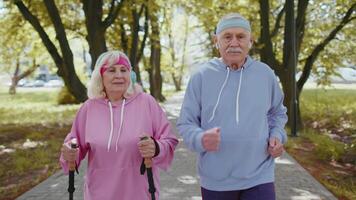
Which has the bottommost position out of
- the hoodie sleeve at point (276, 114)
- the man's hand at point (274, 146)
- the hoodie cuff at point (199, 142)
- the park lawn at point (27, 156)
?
the park lawn at point (27, 156)

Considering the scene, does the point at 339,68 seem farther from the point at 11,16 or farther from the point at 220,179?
the point at 220,179

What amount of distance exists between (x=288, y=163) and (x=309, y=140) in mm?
4011

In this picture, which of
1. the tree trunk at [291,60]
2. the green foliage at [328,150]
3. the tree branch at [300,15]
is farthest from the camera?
the tree branch at [300,15]

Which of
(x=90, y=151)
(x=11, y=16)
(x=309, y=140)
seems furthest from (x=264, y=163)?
(x=11, y=16)

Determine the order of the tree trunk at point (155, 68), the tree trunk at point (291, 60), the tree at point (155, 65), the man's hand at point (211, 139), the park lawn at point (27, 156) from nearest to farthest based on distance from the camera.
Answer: the man's hand at point (211, 139)
the park lawn at point (27, 156)
the tree trunk at point (291, 60)
the tree at point (155, 65)
the tree trunk at point (155, 68)

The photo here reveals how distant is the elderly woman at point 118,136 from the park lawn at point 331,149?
4.55 m

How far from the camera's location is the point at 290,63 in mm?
14383

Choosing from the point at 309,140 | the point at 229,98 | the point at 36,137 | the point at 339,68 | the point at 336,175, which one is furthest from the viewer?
the point at 339,68

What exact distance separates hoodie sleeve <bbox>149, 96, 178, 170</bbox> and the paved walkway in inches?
147

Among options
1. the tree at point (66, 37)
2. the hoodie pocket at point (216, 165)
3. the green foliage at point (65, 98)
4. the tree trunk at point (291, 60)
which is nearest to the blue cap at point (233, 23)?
the hoodie pocket at point (216, 165)

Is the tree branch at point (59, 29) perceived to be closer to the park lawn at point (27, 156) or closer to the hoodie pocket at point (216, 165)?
the park lawn at point (27, 156)

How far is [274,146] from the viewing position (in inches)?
130

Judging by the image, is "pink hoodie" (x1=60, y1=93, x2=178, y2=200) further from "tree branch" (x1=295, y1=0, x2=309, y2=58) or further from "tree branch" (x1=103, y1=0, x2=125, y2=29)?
"tree branch" (x1=295, y1=0, x2=309, y2=58)

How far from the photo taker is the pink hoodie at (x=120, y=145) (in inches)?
132
